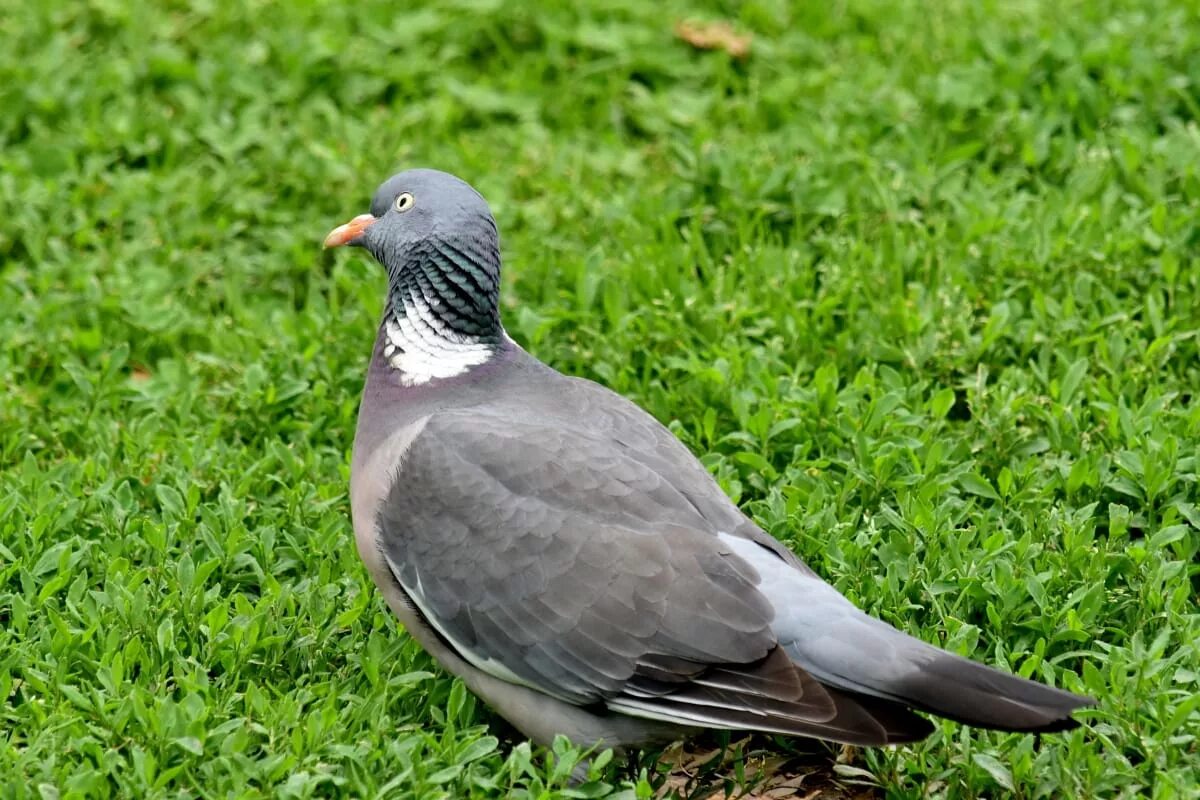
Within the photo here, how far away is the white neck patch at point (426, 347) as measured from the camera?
14.2 ft

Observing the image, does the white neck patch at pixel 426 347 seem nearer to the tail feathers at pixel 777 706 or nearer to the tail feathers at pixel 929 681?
the tail feathers at pixel 777 706

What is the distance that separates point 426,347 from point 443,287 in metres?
0.17

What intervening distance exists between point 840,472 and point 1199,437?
1.05m

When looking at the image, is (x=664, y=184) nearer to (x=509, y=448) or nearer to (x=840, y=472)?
(x=840, y=472)

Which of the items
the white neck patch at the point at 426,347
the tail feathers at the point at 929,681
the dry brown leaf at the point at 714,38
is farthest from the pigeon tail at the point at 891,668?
the dry brown leaf at the point at 714,38

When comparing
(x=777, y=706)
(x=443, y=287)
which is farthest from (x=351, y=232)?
(x=777, y=706)

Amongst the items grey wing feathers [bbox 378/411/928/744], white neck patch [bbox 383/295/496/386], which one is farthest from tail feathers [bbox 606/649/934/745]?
white neck patch [bbox 383/295/496/386]

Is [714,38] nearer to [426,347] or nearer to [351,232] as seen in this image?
[351,232]

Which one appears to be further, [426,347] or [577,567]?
[426,347]

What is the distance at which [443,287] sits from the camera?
436cm

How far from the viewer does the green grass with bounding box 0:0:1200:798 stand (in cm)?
392

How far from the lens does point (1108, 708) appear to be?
3.86m

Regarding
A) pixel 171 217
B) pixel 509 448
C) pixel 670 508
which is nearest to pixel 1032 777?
pixel 670 508

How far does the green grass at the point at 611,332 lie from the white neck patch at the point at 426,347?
0.60m
